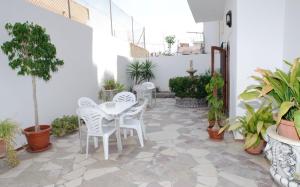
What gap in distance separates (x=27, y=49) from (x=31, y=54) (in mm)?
104

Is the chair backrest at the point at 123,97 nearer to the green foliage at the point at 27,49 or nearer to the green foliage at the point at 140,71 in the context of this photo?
the green foliage at the point at 27,49

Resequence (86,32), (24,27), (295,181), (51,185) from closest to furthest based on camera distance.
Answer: (295,181)
(51,185)
(24,27)
(86,32)

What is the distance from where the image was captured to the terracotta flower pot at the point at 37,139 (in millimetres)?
4207

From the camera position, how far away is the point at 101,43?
8.19m

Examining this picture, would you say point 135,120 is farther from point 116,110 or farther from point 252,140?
point 252,140

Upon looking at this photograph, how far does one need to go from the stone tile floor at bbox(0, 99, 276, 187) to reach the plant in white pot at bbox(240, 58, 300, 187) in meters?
0.70

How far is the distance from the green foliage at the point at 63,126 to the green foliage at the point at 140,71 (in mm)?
5391

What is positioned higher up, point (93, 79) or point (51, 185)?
point (93, 79)

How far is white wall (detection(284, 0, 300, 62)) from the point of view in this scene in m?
3.54

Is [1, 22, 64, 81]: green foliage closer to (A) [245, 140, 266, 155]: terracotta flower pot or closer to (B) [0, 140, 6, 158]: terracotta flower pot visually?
(B) [0, 140, 6, 158]: terracotta flower pot

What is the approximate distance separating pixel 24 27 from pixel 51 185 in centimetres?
266

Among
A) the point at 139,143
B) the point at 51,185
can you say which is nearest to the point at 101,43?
the point at 139,143

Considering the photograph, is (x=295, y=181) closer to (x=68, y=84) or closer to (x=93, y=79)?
(x=68, y=84)

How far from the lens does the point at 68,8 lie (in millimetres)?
6375
